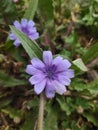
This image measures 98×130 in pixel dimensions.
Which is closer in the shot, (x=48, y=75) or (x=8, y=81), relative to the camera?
(x=48, y=75)

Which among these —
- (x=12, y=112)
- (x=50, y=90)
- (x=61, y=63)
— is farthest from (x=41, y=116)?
(x=12, y=112)

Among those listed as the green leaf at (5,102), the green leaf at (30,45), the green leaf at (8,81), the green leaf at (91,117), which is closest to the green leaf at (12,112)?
the green leaf at (5,102)

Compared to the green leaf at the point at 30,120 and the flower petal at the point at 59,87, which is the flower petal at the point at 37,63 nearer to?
the flower petal at the point at 59,87

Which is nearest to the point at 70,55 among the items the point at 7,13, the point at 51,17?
the point at 51,17

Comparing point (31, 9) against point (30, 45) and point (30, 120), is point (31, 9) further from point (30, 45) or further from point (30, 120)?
point (30, 120)

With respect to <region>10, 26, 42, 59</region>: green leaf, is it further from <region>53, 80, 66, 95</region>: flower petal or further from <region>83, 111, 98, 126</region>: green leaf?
<region>83, 111, 98, 126</region>: green leaf

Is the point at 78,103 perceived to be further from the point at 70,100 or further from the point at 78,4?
the point at 78,4

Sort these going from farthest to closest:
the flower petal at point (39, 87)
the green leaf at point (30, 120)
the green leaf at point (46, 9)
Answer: the green leaf at point (46, 9) → the green leaf at point (30, 120) → the flower petal at point (39, 87)

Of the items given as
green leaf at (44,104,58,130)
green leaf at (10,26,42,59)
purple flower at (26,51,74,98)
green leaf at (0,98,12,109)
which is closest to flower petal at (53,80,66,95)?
purple flower at (26,51,74,98)

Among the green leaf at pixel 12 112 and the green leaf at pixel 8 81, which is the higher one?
the green leaf at pixel 8 81
